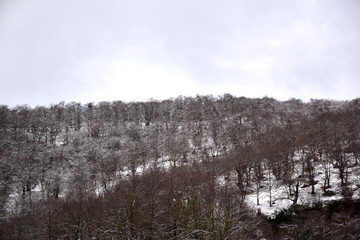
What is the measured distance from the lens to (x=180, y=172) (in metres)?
33.8

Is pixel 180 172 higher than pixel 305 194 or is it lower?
higher

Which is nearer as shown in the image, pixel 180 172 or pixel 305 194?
pixel 305 194

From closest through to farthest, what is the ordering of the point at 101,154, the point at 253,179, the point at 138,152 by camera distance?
the point at 253,179 → the point at 138,152 → the point at 101,154

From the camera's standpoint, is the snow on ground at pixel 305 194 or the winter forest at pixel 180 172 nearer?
the winter forest at pixel 180 172

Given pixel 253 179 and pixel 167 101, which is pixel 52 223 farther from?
pixel 167 101

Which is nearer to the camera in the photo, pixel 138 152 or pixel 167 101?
pixel 138 152

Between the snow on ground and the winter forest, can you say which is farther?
the snow on ground

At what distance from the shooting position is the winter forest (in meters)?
17.7

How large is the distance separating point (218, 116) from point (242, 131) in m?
19.5

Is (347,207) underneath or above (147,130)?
underneath

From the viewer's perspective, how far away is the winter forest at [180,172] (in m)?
17.7

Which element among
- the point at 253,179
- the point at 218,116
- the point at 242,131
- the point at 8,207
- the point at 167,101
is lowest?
the point at 8,207

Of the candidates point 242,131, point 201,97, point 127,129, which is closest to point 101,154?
point 127,129

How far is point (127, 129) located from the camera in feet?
235
